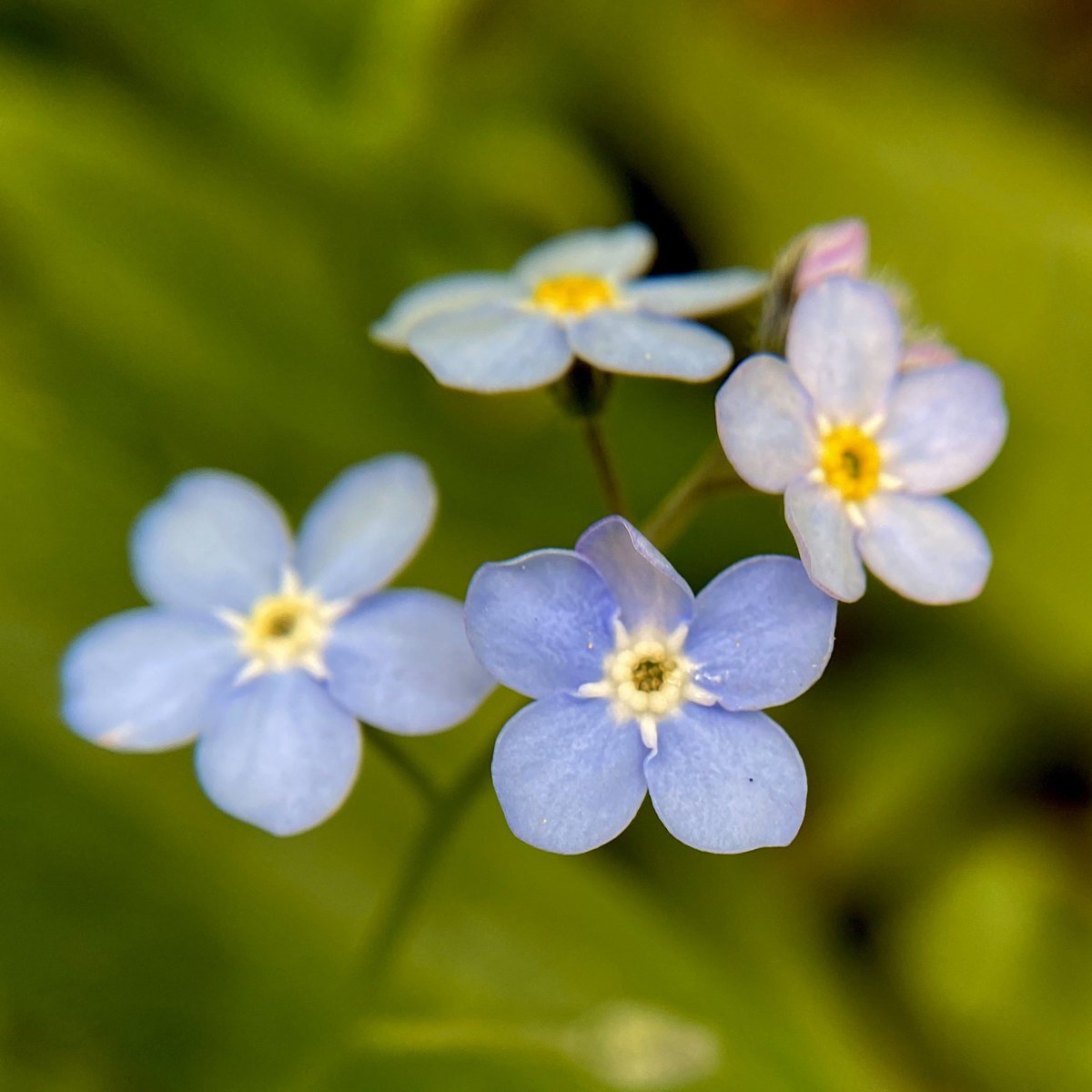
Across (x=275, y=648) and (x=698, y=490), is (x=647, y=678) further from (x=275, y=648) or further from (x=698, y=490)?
(x=275, y=648)

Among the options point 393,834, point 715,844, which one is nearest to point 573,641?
point 715,844

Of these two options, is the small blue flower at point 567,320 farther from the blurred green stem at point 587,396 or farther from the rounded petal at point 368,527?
the rounded petal at point 368,527

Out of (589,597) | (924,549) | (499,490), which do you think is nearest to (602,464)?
(589,597)

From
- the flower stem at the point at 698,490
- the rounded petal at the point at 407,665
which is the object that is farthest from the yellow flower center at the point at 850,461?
the rounded petal at the point at 407,665

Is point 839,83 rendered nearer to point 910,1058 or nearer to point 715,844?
point 910,1058

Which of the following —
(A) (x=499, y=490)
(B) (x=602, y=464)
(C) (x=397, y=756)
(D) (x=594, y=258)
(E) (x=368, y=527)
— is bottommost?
(C) (x=397, y=756)

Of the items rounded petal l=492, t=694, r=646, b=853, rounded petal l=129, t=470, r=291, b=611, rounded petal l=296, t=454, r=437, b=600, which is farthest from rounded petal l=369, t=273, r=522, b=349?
rounded petal l=492, t=694, r=646, b=853
